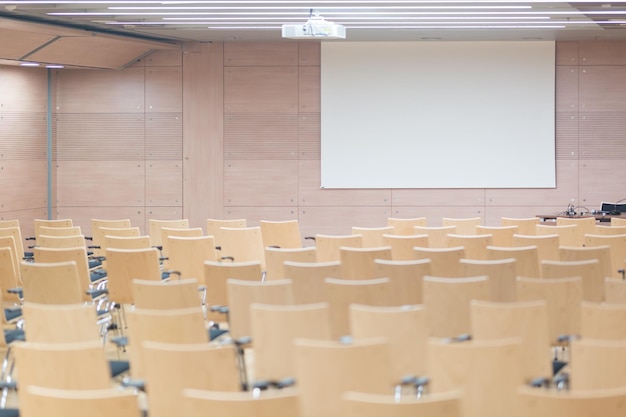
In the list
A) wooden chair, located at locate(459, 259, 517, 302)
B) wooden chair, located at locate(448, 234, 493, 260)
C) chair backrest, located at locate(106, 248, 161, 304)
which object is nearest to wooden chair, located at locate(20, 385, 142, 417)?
wooden chair, located at locate(459, 259, 517, 302)

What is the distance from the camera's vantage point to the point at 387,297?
6.92 metres

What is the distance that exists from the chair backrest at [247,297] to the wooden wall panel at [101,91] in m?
11.1

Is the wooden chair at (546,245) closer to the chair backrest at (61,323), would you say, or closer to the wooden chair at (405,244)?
the wooden chair at (405,244)

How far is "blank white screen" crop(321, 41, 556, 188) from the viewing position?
55.1 ft

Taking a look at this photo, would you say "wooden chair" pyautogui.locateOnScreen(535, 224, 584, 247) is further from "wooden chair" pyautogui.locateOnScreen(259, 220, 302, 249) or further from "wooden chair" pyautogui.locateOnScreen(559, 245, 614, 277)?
"wooden chair" pyautogui.locateOnScreen(259, 220, 302, 249)

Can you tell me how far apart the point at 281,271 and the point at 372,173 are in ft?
27.1

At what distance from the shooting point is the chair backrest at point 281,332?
18.0ft

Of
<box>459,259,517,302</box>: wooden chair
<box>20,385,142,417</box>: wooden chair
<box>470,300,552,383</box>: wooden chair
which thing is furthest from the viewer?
<box>459,259,517,302</box>: wooden chair

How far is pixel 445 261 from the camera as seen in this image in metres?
8.66

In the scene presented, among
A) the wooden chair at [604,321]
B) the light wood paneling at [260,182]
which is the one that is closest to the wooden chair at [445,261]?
the wooden chair at [604,321]

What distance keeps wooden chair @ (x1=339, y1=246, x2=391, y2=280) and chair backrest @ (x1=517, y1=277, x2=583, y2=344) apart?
2.28m

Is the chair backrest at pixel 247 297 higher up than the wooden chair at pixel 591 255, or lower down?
lower down

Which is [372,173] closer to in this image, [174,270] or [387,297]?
[174,270]

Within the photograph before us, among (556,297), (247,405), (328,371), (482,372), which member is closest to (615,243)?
(556,297)
